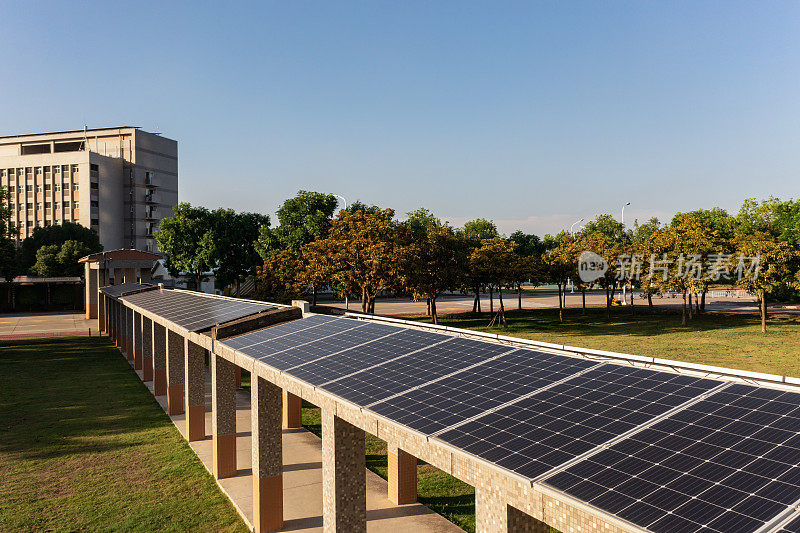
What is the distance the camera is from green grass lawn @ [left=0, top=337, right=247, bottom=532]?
567 inches

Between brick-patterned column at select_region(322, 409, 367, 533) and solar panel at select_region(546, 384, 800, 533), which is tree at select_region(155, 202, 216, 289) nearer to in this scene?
brick-patterned column at select_region(322, 409, 367, 533)

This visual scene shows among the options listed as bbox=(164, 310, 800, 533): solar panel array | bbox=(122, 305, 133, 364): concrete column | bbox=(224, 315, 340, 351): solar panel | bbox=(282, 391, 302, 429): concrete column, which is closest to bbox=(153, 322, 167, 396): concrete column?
bbox=(282, 391, 302, 429): concrete column

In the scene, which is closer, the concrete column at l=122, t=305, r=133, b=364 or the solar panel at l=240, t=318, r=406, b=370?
the solar panel at l=240, t=318, r=406, b=370

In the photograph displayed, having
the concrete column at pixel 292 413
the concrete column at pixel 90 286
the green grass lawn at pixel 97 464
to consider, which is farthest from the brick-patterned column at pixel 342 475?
the concrete column at pixel 90 286

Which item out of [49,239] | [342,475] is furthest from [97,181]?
[342,475]

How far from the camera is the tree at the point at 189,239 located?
70.4 m

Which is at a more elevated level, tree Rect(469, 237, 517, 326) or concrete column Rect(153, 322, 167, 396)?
tree Rect(469, 237, 517, 326)

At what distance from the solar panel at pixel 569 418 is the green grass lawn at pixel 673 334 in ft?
94.6

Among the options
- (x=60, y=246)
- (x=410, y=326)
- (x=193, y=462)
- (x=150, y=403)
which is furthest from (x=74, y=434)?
(x=60, y=246)

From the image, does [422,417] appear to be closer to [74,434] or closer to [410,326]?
[410,326]

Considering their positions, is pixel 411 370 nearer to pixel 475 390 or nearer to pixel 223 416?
pixel 475 390

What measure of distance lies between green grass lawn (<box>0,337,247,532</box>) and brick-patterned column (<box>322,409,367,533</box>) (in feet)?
17.9

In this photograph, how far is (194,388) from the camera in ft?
64.7

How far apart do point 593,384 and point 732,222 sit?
93268 millimetres
